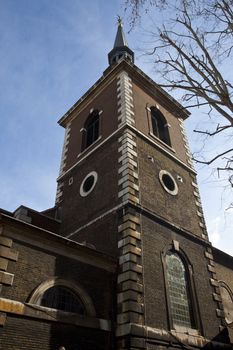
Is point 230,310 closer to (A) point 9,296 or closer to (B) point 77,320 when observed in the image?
(B) point 77,320

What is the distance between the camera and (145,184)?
14.4 metres

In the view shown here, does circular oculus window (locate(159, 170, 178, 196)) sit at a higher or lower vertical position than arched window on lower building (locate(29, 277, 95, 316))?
higher

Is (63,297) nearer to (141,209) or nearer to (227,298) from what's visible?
(141,209)

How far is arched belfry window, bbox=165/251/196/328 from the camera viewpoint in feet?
39.1

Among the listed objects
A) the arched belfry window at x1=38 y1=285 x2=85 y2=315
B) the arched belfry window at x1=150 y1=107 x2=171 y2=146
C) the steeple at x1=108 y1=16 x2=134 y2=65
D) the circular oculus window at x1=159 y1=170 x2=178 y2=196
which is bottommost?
the arched belfry window at x1=38 y1=285 x2=85 y2=315

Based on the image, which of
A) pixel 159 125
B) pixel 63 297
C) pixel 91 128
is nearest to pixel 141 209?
pixel 63 297

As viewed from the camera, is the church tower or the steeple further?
Result: the steeple

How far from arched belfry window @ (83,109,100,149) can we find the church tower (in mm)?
70

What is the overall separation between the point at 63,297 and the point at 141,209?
4.41 m

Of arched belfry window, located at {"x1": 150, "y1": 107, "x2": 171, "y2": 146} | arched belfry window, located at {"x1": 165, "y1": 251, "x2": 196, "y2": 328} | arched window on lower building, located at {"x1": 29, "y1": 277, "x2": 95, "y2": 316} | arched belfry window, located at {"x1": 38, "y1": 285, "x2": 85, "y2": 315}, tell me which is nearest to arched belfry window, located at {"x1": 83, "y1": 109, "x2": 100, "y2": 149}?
arched belfry window, located at {"x1": 150, "y1": 107, "x2": 171, "y2": 146}

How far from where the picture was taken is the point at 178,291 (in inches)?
496

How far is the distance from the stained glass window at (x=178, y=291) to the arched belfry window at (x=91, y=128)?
828 cm

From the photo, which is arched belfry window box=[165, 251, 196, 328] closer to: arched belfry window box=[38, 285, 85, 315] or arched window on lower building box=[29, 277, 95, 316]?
arched window on lower building box=[29, 277, 95, 316]

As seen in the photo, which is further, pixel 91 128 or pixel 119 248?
pixel 91 128
